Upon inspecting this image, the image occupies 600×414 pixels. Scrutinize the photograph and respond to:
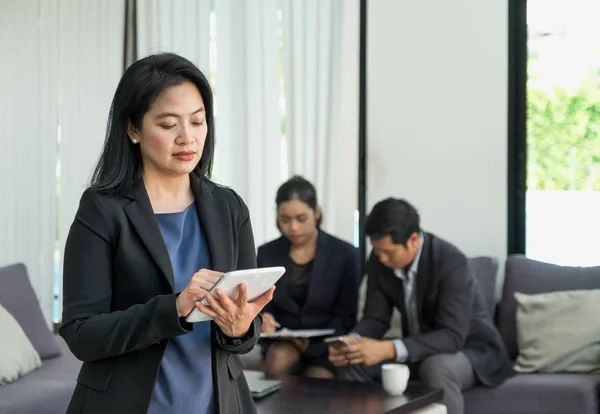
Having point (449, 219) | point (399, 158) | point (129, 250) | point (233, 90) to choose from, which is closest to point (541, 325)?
point (449, 219)

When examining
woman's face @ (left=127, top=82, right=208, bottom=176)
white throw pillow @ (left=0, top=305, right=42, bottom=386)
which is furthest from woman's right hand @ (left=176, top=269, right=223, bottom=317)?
white throw pillow @ (left=0, top=305, right=42, bottom=386)

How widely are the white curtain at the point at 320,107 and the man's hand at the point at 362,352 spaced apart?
1530 millimetres

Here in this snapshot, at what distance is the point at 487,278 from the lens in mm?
4617

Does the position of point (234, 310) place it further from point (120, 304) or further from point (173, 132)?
point (173, 132)

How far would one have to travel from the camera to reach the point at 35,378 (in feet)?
13.5

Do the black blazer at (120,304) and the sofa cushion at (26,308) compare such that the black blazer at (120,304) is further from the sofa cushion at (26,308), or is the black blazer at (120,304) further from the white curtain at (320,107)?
the white curtain at (320,107)

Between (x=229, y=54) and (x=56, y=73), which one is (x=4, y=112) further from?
(x=229, y=54)

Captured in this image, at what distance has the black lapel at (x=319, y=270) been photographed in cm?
→ 446

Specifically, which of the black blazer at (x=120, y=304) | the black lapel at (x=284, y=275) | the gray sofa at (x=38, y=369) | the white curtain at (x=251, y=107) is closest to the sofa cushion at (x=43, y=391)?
the gray sofa at (x=38, y=369)

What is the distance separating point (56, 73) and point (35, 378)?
8.59 feet

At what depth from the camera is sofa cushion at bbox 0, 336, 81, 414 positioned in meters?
3.63

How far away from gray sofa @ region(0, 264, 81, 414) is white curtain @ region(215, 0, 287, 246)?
1369 mm

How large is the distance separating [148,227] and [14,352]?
2.77 m

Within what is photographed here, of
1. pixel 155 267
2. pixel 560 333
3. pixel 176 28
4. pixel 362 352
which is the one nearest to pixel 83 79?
pixel 176 28
